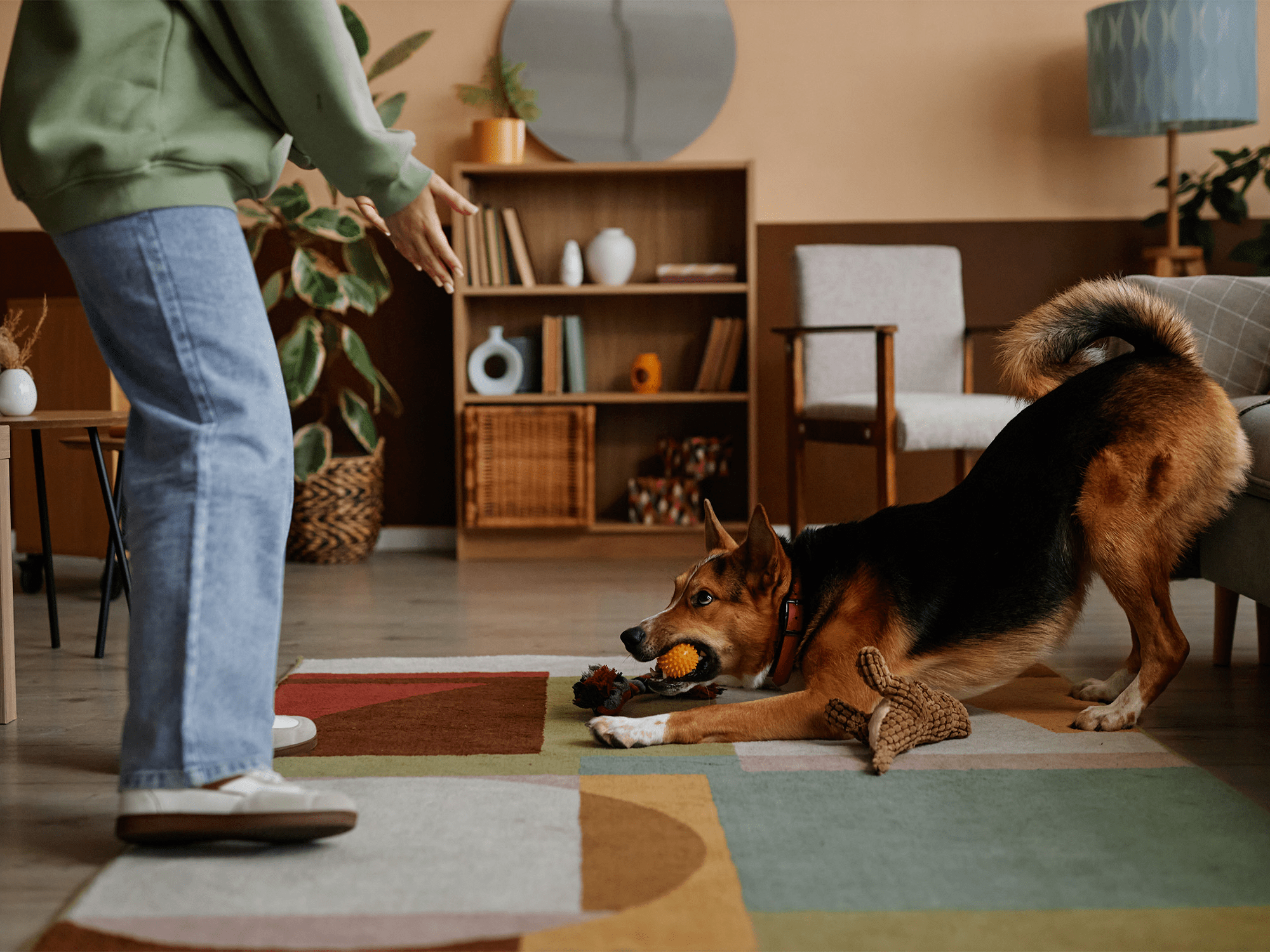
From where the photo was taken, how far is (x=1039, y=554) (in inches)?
70.5

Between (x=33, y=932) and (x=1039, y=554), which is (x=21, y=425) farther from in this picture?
(x=1039, y=554)

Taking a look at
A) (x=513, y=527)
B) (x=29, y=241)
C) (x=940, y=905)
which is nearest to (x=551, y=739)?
(x=940, y=905)

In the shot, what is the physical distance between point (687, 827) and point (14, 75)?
1.16 metres

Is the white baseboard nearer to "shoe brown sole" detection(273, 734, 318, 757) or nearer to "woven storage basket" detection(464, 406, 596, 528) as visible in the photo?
"woven storage basket" detection(464, 406, 596, 528)

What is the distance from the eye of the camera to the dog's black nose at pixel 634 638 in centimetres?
182

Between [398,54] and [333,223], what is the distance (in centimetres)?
63

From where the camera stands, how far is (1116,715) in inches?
71.4

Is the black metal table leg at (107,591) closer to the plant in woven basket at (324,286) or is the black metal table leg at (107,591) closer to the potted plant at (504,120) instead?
the plant in woven basket at (324,286)

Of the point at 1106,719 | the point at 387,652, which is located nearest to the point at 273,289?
the point at 387,652

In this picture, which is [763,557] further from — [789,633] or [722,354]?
[722,354]

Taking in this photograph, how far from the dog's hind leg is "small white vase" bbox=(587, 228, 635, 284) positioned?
8.27 feet

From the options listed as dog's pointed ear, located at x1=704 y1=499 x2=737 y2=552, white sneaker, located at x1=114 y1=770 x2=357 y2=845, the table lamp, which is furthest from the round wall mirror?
white sneaker, located at x1=114 y1=770 x2=357 y2=845

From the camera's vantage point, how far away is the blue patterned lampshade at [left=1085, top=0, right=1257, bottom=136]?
3.55m

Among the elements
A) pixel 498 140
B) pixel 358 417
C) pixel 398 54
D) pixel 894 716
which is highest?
pixel 398 54
